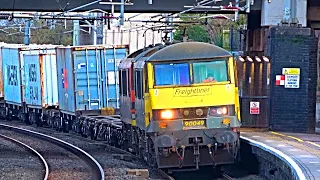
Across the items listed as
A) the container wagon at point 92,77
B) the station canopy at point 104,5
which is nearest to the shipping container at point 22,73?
the container wagon at point 92,77

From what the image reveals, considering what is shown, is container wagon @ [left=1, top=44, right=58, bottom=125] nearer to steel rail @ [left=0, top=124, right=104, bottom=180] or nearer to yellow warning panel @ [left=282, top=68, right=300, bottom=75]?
steel rail @ [left=0, top=124, right=104, bottom=180]

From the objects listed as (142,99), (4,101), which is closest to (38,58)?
(4,101)

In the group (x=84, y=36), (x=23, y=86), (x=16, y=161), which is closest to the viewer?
(x=16, y=161)

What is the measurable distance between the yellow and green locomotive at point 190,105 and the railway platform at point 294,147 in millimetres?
904

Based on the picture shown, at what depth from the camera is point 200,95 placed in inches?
684

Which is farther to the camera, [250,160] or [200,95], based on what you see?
[250,160]

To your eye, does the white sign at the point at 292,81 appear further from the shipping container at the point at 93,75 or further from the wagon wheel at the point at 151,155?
the shipping container at the point at 93,75

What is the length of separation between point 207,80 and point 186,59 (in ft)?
2.05

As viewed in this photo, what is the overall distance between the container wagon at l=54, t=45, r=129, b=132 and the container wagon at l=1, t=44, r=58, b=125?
3.85 m

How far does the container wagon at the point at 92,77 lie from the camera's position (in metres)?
27.4

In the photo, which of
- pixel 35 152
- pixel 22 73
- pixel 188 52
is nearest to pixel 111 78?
pixel 35 152

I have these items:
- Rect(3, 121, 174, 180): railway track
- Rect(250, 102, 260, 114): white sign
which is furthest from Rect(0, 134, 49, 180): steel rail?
Rect(250, 102, 260, 114): white sign

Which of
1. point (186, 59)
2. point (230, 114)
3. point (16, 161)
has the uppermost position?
point (186, 59)

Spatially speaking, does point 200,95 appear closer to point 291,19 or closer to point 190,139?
point 190,139
